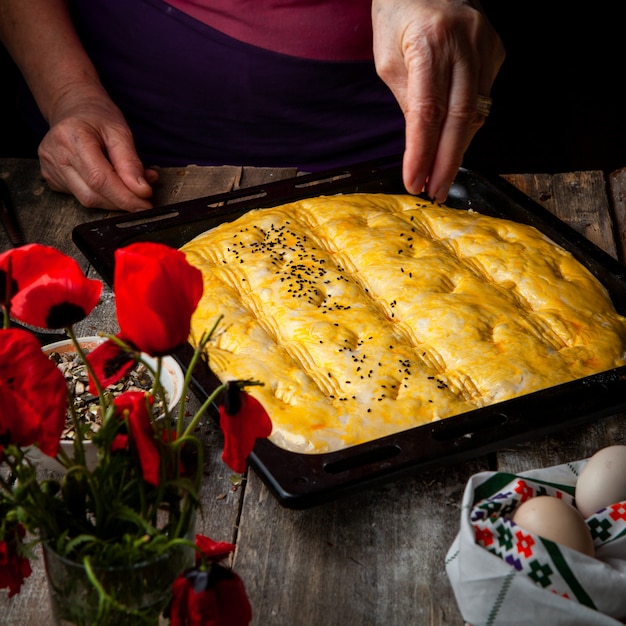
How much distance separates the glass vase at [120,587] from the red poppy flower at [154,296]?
8.3 inches

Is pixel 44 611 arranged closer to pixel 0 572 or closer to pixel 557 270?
pixel 0 572

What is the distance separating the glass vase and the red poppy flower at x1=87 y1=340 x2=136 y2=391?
0.57 ft

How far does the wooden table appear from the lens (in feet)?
3.84

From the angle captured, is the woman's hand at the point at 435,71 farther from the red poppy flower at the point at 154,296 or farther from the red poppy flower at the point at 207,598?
the red poppy flower at the point at 207,598

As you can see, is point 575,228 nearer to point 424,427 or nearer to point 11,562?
point 424,427

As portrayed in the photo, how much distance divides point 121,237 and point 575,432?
1.03m

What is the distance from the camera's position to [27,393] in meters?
0.79

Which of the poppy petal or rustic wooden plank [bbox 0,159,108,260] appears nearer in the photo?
the poppy petal

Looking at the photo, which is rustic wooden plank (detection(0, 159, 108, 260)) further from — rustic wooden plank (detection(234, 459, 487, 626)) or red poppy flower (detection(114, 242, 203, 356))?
red poppy flower (detection(114, 242, 203, 356))

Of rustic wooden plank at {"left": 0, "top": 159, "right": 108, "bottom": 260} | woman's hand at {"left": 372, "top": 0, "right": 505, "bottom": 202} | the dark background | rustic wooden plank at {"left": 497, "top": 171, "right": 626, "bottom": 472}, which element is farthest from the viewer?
the dark background

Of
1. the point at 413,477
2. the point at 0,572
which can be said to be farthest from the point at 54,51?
the point at 0,572

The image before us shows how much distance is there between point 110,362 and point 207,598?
0.24 metres

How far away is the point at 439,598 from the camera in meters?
1.19

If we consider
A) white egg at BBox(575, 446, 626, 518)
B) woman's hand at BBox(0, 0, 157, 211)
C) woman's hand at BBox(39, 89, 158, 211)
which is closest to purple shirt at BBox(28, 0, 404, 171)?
woman's hand at BBox(0, 0, 157, 211)
